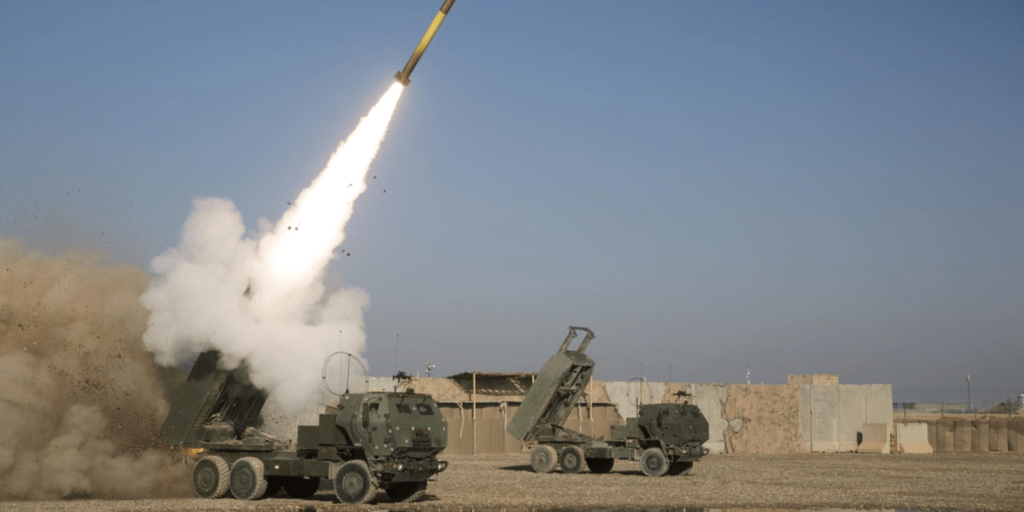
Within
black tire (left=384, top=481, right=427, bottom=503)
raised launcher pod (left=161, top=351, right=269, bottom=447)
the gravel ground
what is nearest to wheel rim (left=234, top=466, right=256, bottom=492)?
the gravel ground

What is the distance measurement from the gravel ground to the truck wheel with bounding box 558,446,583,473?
2.31 ft

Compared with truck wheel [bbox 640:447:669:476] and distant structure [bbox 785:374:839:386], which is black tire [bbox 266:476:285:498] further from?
distant structure [bbox 785:374:839:386]

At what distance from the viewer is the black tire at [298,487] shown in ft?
70.6

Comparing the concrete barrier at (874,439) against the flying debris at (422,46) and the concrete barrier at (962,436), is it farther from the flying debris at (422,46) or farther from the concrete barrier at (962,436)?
the flying debris at (422,46)

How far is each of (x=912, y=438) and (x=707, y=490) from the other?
27925mm

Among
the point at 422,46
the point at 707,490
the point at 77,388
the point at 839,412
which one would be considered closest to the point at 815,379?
the point at 839,412

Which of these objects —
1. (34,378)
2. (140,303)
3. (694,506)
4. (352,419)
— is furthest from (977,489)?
(34,378)

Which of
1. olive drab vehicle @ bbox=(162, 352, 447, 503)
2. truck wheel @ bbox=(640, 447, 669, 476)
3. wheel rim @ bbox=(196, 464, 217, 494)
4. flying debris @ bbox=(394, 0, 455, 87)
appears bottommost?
truck wheel @ bbox=(640, 447, 669, 476)

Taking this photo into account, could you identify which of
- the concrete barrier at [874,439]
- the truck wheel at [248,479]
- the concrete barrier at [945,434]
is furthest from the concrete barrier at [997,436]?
the truck wheel at [248,479]

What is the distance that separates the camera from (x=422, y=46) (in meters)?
23.4

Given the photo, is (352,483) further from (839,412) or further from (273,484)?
(839,412)

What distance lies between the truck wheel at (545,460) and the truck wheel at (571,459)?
0.24m

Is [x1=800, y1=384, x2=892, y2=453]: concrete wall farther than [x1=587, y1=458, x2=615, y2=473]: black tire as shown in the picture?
Yes

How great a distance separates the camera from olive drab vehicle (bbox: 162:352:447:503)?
19.8 m
